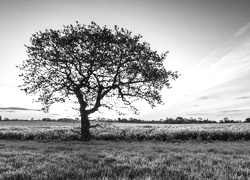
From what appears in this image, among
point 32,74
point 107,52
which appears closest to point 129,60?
point 107,52

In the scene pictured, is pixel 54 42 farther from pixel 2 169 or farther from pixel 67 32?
pixel 2 169

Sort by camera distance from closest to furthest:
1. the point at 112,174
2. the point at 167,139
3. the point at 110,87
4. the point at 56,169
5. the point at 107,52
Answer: the point at 112,174 → the point at 56,169 → the point at 107,52 → the point at 110,87 → the point at 167,139

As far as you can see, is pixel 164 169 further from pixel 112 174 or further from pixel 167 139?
pixel 167 139

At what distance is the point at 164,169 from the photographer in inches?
297

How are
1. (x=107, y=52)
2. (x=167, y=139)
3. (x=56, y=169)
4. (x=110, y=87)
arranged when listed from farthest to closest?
1. (x=167, y=139)
2. (x=110, y=87)
3. (x=107, y=52)
4. (x=56, y=169)

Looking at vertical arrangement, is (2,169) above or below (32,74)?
below

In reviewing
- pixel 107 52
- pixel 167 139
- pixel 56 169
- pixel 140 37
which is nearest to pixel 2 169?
pixel 56 169

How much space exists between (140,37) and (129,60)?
8.68 ft

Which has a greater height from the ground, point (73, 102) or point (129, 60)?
point (129, 60)

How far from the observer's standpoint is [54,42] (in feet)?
69.5

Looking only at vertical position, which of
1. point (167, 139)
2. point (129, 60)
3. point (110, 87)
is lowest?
point (167, 139)

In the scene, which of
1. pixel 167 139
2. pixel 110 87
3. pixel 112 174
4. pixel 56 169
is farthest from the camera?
pixel 167 139

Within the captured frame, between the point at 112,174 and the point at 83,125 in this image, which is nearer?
the point at 112,174

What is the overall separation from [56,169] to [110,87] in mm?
15654
